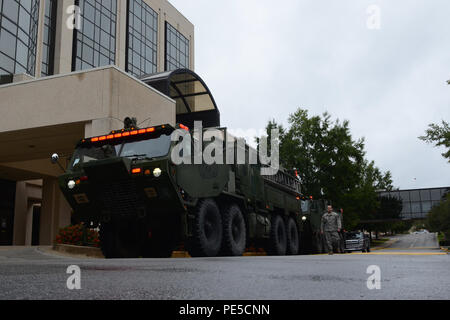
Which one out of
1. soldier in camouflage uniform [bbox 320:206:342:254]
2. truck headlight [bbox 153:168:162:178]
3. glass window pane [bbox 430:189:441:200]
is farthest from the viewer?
glass window pane [bbox 430:189:441:200]

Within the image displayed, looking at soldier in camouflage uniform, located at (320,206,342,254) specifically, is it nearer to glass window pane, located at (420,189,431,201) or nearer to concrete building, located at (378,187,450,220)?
concrete building, located at (378,187,450,220)

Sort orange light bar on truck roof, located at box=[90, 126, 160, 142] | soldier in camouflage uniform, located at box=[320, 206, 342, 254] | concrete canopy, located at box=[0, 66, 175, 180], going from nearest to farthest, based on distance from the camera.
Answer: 1. orange light bar on truck roof, located at box=[90, 126, 160, 142]
2. soldier in camouflage uniform, located at box=[320, 206, 342, 254]
3. concrete canopy, located at box=[0, 66, 175, 180]

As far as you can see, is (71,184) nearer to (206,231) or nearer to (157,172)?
(157,172)

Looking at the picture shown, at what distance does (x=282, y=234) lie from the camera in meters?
15.5

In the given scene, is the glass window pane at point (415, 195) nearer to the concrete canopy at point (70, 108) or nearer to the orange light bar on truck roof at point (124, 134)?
the concrete canopy at point (70, 108)

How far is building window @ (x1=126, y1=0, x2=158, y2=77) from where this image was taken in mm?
45594

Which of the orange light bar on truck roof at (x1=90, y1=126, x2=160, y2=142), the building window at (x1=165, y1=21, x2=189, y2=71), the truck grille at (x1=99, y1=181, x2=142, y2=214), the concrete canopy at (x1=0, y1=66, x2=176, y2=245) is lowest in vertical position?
the truck grille at (x1=99, y1=181, x2=142, y2=214)

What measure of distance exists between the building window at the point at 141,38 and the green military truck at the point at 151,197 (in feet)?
117

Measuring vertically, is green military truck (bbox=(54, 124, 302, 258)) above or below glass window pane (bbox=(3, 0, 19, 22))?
below

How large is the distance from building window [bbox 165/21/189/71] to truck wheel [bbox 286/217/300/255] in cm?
3711

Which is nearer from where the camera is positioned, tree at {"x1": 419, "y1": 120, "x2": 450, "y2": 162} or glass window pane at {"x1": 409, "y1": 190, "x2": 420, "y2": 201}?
tree at {"x1": 419, "y1": 120, "x2": 450, "y2": 162}

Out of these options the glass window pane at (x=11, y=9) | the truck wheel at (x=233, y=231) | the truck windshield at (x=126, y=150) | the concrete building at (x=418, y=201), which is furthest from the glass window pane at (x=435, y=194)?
the truck windshield at (x=126, y=150)

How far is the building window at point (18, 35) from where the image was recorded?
92.0ft

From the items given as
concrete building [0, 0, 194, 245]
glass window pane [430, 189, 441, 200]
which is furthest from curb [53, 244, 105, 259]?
glass window pane [430, 189, 441, 200]
